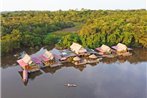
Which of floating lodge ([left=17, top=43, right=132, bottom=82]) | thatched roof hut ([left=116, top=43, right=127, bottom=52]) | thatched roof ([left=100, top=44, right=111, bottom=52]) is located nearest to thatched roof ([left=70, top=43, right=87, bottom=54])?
floating lodge ([left=17, top=43, right=132, bottom=82])

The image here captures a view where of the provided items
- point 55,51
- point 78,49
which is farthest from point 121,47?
point 55,51

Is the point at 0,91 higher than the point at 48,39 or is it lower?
lower

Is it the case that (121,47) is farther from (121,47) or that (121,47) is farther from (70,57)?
(70,57)

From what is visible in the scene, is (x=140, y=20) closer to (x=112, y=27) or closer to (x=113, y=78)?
(x=112, y=27)

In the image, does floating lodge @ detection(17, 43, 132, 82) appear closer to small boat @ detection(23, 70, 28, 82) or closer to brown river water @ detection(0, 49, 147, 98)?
small boat @ detection(23, 70, 28, 82)

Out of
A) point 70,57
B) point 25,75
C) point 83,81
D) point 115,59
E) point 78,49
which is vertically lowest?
point 83,81

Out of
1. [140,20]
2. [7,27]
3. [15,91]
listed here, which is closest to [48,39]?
[7,27]
